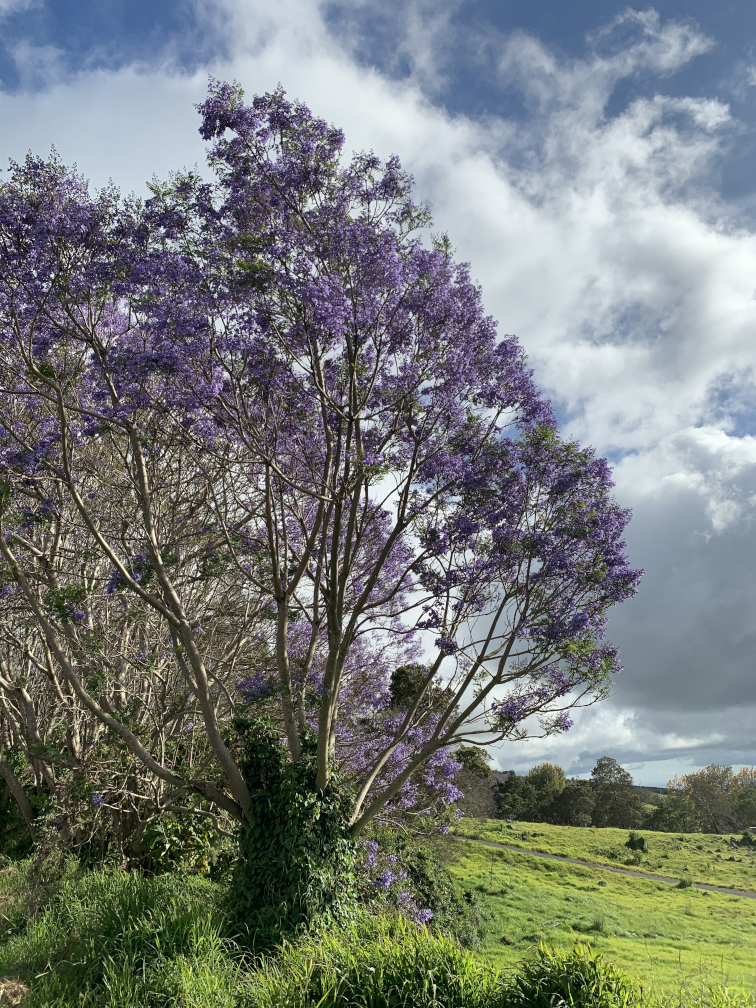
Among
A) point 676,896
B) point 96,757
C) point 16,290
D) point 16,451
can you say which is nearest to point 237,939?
A: point 96,757

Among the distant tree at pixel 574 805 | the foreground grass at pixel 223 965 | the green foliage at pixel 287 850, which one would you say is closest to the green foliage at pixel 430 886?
the green foliage at pixel 287 850

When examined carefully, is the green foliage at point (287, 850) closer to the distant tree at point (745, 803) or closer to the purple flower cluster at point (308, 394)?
the purple flower cluster at point (308, 394)

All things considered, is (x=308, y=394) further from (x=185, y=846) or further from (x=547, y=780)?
(x=547, y=780)

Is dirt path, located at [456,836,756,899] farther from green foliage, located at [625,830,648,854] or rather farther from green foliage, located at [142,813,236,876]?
green foliage, located at [142,813,236,876]

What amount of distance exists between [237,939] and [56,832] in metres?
3.70

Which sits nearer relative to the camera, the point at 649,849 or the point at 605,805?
the point at 649,849

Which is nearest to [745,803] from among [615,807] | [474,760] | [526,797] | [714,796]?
[714,796]

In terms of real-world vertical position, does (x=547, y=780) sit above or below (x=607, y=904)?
above

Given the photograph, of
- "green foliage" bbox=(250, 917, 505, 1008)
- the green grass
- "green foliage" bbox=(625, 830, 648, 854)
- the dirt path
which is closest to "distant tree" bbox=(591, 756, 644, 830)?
the green grass

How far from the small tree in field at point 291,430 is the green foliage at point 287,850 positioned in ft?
0.10

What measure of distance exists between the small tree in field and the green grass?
39.4 meters

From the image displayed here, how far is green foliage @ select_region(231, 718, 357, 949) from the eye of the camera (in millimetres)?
7277

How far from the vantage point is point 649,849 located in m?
49.1

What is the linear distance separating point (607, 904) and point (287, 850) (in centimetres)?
Answer: 3336
